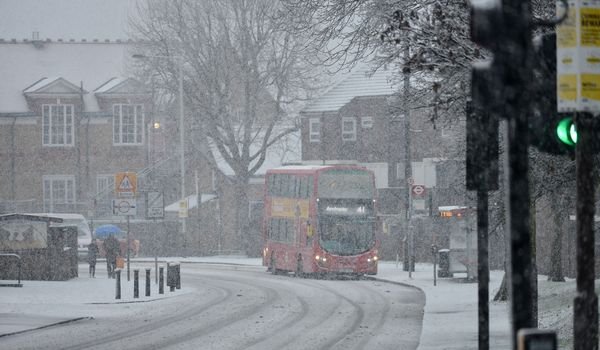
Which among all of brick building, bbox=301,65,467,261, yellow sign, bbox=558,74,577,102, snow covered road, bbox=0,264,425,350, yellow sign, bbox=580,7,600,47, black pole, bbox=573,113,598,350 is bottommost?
snow covered road, bbox=0,264,425,350

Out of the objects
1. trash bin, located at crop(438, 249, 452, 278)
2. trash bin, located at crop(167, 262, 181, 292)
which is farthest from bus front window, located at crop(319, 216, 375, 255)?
trash bin, located at crop(167, 262, 181, 292)

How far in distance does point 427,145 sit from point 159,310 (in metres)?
39.3

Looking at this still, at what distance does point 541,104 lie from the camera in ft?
31.3

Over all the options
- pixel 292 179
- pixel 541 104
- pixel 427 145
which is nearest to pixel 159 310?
pixel 292 179

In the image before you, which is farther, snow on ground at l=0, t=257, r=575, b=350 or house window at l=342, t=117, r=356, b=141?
→ house window at l=342, t=117, r=356, b=141

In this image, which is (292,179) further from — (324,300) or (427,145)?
(427,145)

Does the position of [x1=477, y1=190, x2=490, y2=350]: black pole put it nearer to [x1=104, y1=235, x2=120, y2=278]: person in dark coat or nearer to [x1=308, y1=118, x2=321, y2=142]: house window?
[x1=104, y1=235, x2=120, y2=278]: person in dark coat

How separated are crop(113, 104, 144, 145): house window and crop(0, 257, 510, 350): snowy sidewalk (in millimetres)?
27073

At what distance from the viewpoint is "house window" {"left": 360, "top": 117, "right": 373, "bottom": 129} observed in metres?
68.1

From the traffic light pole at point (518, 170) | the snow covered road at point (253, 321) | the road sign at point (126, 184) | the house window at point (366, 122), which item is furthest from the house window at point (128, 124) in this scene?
the traffic light pole at point (518, 170)

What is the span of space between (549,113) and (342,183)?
3300cm

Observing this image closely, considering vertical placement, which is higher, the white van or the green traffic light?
the green traffic light

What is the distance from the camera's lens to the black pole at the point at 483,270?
1209cm

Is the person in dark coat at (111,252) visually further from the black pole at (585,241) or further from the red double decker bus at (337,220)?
the black pole at (585,241)
